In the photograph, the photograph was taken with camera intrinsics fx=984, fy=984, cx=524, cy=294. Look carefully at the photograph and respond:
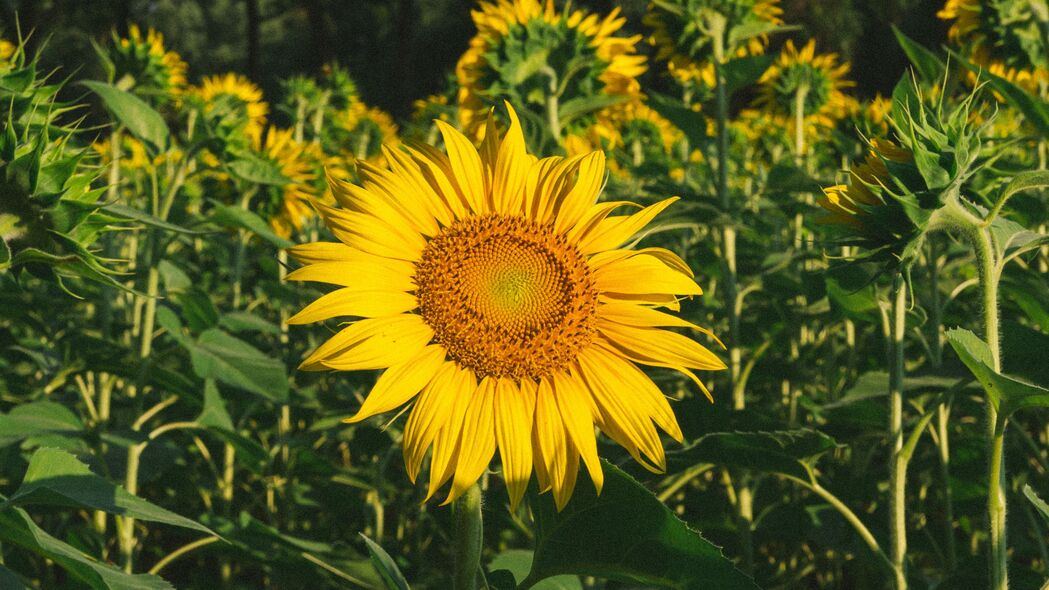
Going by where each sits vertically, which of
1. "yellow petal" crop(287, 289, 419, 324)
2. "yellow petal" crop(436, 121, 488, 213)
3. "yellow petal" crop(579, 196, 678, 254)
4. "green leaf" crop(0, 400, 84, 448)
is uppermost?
"yellow petal" crop(436, 121, 488, 213)

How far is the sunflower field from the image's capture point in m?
1.04

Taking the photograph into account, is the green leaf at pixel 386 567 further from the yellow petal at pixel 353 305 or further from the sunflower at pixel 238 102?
the sunflower at pixel 238 102

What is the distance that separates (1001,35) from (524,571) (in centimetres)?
204

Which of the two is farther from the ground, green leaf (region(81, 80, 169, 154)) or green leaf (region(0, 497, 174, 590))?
green leaf (region(81, 80, 169, 154))

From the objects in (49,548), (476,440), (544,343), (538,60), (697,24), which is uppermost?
(697,24)

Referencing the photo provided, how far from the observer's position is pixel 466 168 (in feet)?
3.72

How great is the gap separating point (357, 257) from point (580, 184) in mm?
269

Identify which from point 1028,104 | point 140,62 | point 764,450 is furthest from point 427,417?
point 140,62

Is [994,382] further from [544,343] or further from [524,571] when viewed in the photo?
[524,571]

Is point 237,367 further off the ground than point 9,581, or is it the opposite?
Result: point 237,367

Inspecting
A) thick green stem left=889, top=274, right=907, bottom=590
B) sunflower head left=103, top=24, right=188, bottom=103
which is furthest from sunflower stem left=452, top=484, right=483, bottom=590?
sunflower head left=103, top=24, right=188, bottom=103

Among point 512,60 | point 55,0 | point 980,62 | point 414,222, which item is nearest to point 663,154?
point 980,62

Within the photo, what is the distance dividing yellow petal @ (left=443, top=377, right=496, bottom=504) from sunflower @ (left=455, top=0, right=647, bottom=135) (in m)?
1.11

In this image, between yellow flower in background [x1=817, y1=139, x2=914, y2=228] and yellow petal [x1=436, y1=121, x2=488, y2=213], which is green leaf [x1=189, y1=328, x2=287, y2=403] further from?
yellow flower in background [x1=817, y1=139, x2=914, y2=228]
